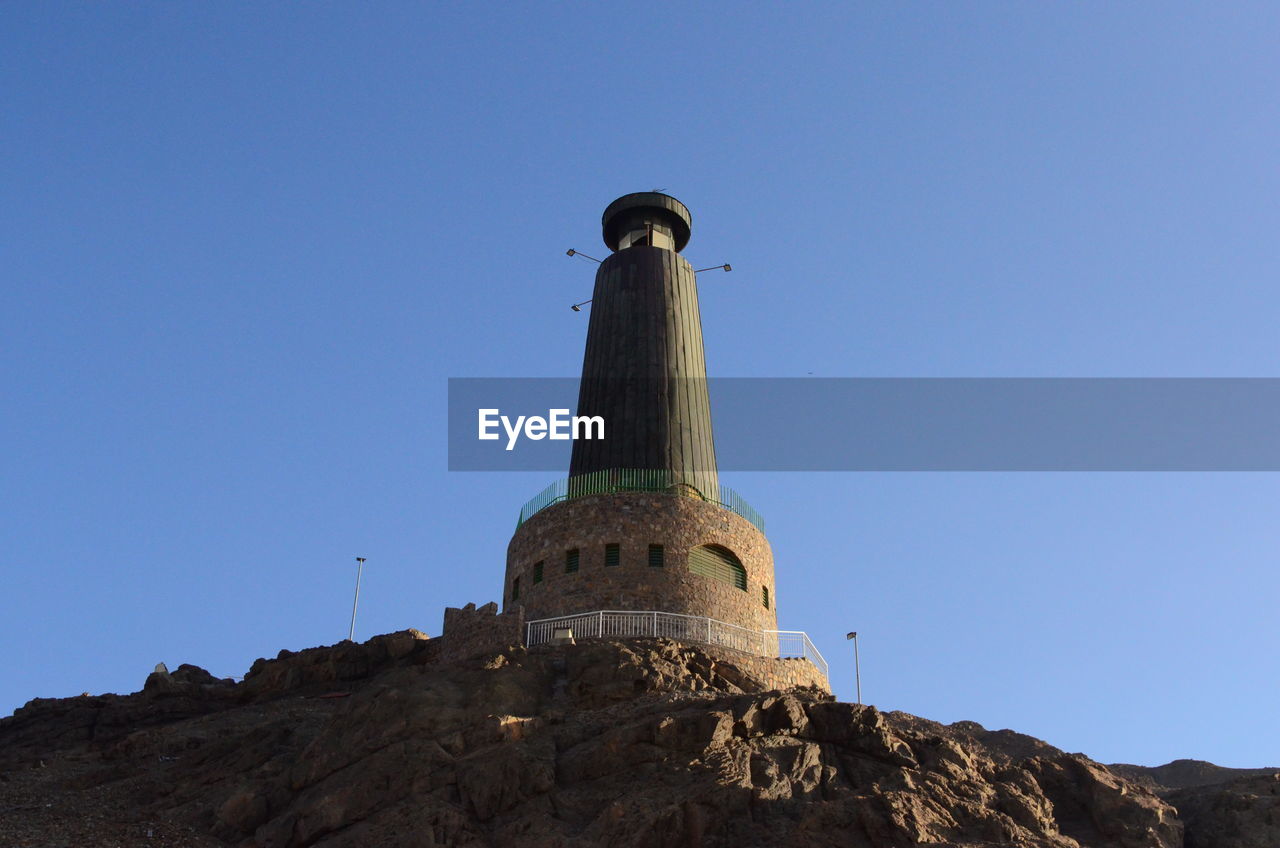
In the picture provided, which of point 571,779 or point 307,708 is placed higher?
point 307,708

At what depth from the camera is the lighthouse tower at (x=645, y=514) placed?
3181 cm

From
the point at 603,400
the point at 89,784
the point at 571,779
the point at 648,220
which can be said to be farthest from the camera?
the point at 648,220

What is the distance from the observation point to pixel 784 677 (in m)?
30.7

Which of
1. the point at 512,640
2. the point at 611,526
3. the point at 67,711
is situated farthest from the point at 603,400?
the point at 67,711

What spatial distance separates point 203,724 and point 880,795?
716 inches

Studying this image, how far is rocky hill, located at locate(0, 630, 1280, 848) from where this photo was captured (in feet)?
67.2

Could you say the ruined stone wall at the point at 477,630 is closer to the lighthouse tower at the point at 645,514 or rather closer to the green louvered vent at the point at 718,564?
the lighthouse tower at the point at 645,514

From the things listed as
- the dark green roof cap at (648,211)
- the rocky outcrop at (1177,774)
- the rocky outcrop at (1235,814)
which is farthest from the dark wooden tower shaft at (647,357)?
the rocky outcrop at (1235,814)

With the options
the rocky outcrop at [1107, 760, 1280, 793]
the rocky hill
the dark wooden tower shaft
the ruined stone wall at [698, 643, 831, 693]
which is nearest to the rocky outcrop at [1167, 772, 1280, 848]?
the rocky hill

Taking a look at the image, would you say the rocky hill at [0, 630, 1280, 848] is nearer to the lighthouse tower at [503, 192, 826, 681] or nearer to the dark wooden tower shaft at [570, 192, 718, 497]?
the lighthouse tower at [503, 192, 826, 681]

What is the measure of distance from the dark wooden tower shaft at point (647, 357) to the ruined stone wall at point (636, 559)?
8.07 ft

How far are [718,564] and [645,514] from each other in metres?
2.52

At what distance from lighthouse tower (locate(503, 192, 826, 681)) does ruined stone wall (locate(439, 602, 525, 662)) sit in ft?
1.40

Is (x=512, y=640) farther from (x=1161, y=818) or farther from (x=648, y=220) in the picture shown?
(x=648, y=220)
